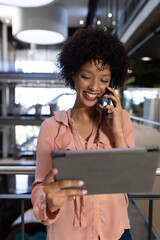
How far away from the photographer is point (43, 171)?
0.98 meters

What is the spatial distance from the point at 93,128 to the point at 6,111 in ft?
49.8

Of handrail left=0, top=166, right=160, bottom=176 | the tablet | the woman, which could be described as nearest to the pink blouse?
the woman

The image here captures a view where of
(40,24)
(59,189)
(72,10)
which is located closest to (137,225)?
(59,189)

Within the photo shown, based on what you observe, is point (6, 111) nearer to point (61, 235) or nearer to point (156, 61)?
point (156, 61)

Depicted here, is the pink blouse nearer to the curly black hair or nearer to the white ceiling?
the curly black hair

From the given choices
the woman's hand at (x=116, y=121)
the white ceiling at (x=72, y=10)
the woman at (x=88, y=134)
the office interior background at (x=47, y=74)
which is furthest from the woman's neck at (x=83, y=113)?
the white ceiling at (x=72, y=10)

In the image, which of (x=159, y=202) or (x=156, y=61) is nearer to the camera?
(x=159, y=202)

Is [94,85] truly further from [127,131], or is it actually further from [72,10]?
Result: [72,10]

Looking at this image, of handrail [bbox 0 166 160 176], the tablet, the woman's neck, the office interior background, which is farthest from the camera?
the office interior background

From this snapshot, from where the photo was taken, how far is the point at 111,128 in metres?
1.04

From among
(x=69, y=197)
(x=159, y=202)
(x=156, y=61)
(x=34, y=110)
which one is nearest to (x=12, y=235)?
(x=159, y=202)

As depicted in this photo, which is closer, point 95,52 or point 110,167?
point 110,167

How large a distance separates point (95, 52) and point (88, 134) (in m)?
0.38

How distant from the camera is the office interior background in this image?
5.07 meters
